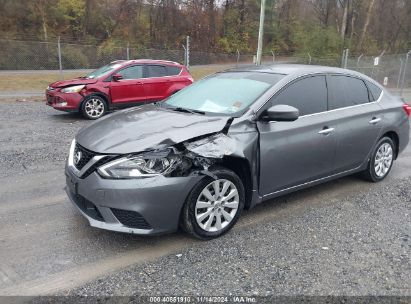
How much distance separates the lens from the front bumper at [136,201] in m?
3.30

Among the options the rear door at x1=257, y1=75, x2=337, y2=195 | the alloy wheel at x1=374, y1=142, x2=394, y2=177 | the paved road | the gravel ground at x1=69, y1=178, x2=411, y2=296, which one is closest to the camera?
the gravel ground at x1=69, y1=178, x2=411, y2=296

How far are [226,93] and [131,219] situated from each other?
188 cm

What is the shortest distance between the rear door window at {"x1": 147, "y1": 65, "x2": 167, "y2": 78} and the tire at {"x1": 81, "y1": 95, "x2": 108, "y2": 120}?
60.5 inches

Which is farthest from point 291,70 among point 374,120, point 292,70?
point 374,120

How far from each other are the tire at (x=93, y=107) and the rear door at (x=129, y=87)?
1.01 ft

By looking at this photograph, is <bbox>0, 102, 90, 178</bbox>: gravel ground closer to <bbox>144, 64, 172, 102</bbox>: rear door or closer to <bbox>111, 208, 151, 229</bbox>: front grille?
<bbox>144, 64, 172, 102</bbox>: rear door

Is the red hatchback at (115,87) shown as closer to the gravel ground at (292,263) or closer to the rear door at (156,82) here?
the rear door at (156,82)

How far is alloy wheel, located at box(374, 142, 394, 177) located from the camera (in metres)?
5.39

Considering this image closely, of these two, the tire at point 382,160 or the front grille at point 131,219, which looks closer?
the front grille at point 131,219

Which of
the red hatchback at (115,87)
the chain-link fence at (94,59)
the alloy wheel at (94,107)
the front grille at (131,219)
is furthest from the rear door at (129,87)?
the chain-link fence at (94,59)

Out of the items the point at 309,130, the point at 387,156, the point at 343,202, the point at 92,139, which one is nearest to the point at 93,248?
the point at 92,139

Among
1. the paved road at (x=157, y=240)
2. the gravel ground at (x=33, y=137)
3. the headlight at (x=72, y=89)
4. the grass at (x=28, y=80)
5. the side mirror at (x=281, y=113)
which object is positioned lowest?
the grass at (x=28, y=80)

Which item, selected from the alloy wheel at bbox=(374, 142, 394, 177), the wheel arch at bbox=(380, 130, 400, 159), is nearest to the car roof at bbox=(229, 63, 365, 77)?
the wheel arch at bbox=(380, 130, 400, 159)

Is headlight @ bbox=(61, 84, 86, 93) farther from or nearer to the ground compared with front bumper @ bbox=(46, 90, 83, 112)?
farther from the ground
